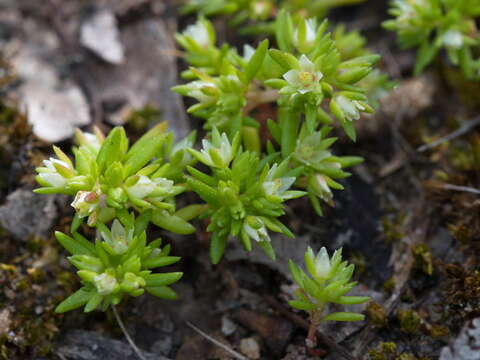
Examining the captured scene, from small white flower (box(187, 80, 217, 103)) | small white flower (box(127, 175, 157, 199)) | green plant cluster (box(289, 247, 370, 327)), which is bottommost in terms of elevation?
green plant cluster (box(289, 247, 370, 327))

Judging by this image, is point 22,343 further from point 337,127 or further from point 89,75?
point 337,127

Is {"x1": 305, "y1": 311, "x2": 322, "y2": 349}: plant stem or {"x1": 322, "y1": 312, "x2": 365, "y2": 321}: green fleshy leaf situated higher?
{"x1": 322, "y1": 312, "x2": 365, "y2": 321}: green fleshy leaf

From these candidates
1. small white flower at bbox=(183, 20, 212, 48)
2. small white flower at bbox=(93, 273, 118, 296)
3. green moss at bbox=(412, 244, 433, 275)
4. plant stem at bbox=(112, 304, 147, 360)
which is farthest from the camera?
small white flower at bbox=(183, 20, 212, 48)

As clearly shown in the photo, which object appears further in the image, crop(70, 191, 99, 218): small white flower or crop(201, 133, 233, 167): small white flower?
crop(201, 133, 233, 167): small white flower

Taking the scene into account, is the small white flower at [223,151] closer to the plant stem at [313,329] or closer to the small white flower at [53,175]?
the small white flower at [53,175]

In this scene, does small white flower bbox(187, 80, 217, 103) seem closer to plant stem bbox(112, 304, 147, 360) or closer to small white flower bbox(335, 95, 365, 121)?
small white flower bbox(335, 95, 365, 121)

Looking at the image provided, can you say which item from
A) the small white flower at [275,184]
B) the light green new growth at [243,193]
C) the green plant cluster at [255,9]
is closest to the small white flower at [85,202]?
the light green new growth at [243,193]

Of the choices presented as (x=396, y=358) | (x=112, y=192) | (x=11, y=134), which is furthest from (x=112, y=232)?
(x=396, y=358)

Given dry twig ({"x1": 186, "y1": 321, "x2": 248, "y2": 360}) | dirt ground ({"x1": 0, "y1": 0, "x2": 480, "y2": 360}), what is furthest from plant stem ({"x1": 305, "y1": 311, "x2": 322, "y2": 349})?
dry twig ({"x1": 186, "y1": 321, "x2": 248, "y2": 360})
